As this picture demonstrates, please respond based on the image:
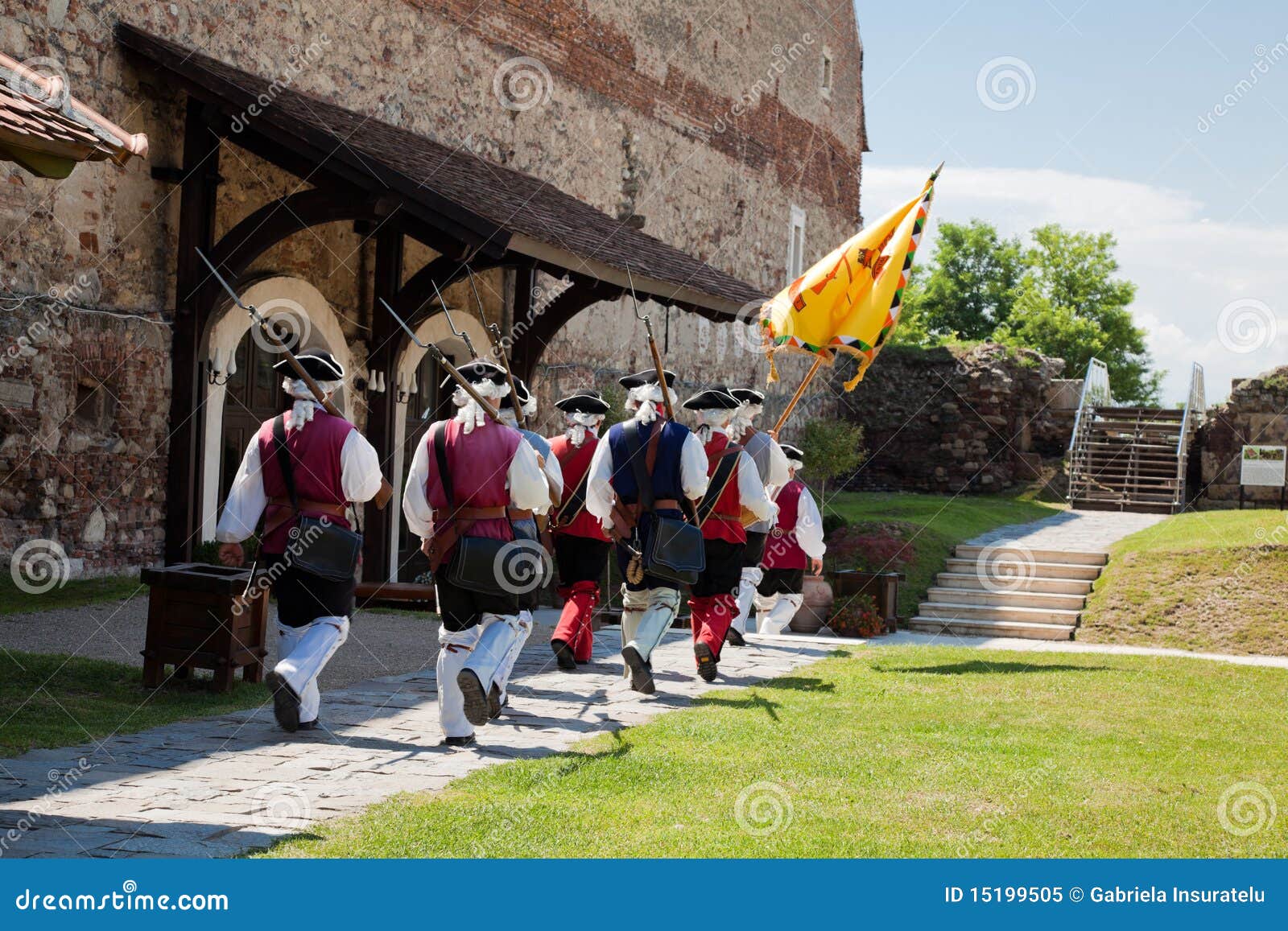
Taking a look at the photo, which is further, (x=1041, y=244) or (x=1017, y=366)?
(x=1041, y=244)

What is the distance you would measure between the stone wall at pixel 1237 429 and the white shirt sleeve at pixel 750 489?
18645mm

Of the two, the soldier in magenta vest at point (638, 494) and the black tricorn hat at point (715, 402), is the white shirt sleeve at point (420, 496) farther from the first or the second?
the black tricorn hat at point (715, 402)

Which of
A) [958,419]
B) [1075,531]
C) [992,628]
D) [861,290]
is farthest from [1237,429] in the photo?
[861,290]

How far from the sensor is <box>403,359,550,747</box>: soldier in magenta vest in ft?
22.7

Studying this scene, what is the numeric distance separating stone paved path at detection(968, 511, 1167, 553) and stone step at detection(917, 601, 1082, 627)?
7.57ft

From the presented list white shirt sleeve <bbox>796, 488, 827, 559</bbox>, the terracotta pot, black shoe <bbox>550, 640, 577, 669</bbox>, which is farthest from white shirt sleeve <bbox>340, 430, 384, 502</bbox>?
the terracotta pot

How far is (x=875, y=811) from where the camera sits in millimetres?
5598

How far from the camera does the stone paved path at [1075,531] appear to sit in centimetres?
1755

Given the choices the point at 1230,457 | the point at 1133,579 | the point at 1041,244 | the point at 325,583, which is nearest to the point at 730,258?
the point at 1230,457

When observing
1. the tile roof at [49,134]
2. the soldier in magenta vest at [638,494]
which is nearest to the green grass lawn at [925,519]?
the soldier in magenta vest at [638,494]

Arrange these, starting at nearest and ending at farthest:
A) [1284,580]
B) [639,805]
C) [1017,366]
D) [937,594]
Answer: [639,805] < [1284,580] < [937,594] < [1017,366]

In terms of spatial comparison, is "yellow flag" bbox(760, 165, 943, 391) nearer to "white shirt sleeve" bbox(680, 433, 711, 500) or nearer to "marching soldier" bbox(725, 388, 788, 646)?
"marching soldier" bbox(725, 388, 788, 646)

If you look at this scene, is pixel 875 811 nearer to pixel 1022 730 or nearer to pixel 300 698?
pixel 1022 730

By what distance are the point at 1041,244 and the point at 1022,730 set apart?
176 ft
